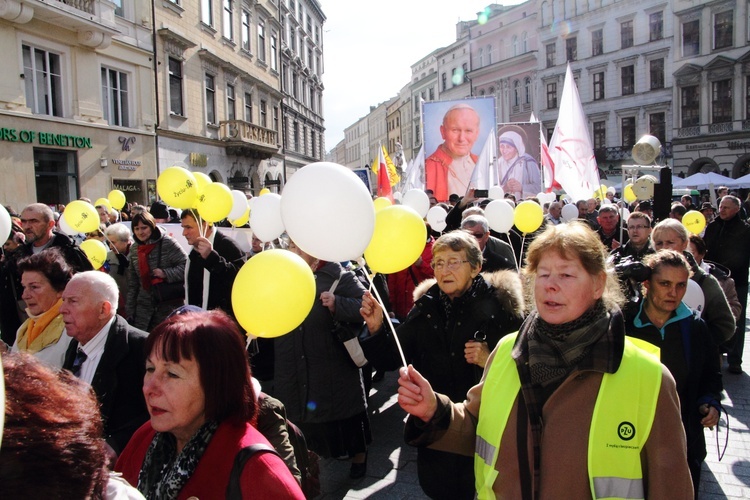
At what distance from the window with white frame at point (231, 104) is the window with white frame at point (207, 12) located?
2944 mm

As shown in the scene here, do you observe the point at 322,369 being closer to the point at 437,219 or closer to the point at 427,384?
the point at 427,384

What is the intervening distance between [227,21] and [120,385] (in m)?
25.2

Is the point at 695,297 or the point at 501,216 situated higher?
the point at 501,216

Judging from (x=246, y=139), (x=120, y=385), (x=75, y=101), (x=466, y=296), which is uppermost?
(x=246, y=139)

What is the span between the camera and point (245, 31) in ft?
87.8

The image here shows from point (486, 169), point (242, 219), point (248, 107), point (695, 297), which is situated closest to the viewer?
point (695, 297)

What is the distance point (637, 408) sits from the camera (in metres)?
1.63

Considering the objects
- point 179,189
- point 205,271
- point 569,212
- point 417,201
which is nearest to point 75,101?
point 417,201

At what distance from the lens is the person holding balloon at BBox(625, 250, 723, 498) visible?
8.70ft

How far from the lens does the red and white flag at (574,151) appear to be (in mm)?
10875

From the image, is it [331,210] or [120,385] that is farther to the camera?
[120,385]

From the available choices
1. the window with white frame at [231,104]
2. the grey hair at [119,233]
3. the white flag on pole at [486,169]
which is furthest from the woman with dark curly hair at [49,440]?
the window with white frame at [231,104]

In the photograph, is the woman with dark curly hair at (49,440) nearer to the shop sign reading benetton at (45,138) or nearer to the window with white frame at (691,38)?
the shop sign reading benetton at (45,138)

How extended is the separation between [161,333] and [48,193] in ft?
53.1
